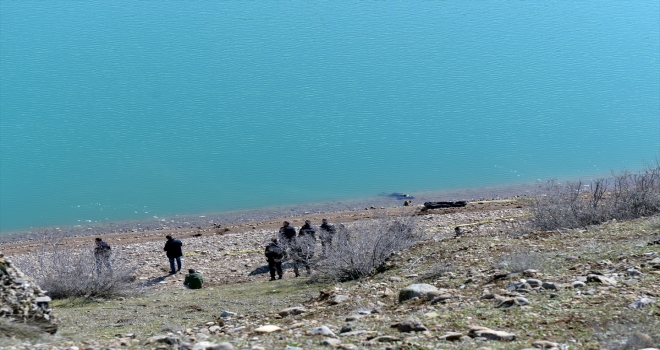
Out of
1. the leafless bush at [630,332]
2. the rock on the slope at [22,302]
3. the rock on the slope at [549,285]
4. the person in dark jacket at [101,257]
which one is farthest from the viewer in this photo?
the person in dark jacket at [101,257]

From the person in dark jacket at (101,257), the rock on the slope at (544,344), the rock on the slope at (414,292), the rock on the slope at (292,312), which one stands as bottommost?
the rock on the slope at (544,344)

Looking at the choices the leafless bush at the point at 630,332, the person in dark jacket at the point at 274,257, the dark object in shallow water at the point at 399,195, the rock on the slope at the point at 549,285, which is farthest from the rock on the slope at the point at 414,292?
the dark object in shallow water at the point at 399,195

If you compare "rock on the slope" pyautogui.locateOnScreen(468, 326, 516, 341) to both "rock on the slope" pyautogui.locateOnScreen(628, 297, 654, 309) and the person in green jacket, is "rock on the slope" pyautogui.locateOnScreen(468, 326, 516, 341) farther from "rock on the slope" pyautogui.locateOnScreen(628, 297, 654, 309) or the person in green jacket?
the person in green jacket

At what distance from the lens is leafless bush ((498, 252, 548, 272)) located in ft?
35.6

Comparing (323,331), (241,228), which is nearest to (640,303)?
(323,331)

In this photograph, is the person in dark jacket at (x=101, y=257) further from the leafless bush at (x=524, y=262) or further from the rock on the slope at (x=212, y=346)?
the rock on the slope at (x=212, y=346)

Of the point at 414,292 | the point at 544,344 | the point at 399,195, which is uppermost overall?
the point at 399,195

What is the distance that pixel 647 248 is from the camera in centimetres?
1133

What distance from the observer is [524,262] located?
11.0 metres

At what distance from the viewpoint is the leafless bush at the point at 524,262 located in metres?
10.8

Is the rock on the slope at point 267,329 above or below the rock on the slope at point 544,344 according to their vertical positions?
above

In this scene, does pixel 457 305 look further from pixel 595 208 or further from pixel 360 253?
pixel 595 208

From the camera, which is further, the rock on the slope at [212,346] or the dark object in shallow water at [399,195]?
the dark object in shallow water at [399,195]

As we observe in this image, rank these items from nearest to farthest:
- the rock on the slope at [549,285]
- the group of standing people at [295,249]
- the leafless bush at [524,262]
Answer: the rock on the slope at [549,285]
the leafless bush at [524,262]
the group of standing people at [295,249]
